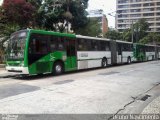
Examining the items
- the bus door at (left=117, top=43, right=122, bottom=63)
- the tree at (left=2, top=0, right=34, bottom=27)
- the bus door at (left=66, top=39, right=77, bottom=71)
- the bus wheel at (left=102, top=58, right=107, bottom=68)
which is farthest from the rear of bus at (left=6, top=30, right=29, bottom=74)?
the bus door at (left=117, top=43, right=122, bottom=63)

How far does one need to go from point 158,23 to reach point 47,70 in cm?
10779

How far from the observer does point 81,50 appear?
18594mm

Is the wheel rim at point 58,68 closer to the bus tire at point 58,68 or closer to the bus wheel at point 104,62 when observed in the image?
the bus tire at point 58,68

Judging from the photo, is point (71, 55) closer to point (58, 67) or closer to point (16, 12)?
point (58, 67)

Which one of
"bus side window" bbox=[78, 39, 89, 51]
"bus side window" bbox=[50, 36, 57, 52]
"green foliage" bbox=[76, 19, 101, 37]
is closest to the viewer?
"bus side window" bbox=[50, 36, 57, 52]

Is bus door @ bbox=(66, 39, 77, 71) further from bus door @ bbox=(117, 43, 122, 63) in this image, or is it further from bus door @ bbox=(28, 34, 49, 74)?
bus door @ bbox=(117, 43, 122, 63)

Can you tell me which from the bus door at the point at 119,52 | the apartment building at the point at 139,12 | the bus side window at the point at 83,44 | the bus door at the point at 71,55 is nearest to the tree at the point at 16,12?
the bus side window at the point at 83,44

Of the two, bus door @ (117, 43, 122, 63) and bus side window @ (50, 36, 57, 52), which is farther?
bus door @ (117, 43, 122, 63)

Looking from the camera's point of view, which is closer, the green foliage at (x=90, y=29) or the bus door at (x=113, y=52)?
the bus door at (x=113, y=52)

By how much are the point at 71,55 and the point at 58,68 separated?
184 cm

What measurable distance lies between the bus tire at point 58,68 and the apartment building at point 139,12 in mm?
98980

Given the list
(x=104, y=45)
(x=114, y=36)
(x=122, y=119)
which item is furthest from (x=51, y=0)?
(x=114, y=36)

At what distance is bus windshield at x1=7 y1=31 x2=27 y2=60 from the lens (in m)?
13.8

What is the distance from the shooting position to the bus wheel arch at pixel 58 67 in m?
15.7
